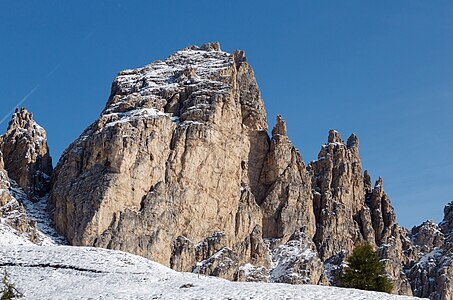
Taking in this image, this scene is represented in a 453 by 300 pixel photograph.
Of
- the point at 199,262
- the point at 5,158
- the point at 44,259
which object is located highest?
the point at 5,158

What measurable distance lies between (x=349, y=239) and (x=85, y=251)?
316ft

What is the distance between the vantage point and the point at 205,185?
116 metres

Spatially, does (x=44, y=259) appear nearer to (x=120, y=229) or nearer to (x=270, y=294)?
(x=270, y=294)

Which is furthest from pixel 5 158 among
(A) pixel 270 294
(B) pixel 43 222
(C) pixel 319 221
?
(A) pixel 270 294

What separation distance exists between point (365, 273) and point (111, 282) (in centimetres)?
2300

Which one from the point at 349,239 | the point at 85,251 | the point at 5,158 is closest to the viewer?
the point at 85,251

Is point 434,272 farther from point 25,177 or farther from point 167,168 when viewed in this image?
point 25,177

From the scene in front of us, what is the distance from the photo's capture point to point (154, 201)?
107 meters

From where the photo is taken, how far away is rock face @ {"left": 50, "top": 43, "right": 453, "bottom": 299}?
105500mm

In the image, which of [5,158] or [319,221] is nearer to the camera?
[5,158]

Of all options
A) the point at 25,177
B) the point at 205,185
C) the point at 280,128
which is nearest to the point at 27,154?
the point at 25,177

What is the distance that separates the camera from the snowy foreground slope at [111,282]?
43.2m

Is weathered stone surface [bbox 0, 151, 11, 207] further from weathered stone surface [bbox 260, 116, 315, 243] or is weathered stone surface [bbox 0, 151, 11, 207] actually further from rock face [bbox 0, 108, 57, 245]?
weathered stone surface [bbox 260, 116, 315, 243]

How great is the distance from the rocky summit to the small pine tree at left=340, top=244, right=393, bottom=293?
4731cm
